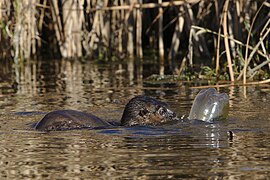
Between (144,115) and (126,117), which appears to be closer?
(126,117)

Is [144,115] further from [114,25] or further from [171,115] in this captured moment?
[114,25]

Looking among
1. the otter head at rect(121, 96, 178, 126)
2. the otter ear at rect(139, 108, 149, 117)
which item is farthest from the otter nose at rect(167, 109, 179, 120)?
the otter ear at rect(139, 108, 149, 117)

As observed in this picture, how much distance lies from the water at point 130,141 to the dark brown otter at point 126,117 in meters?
0.15

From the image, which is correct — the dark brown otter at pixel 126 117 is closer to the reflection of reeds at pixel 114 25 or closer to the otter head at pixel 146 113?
the otter head at pixel 146 113

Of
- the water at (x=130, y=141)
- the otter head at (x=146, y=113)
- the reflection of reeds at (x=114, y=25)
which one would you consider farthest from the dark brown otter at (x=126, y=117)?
the reflection of reeds at (x=114, y=25)

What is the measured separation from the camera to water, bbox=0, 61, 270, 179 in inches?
185

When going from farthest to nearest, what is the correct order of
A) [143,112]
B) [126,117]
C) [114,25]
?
[114,25]
[143,112]
[126,117]

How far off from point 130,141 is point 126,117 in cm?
101

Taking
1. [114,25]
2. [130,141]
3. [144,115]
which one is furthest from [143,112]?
[114,25]

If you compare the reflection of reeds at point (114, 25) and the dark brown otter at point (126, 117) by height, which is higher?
the reflection of reeds at point (114, 25)

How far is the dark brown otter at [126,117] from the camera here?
6.38 m

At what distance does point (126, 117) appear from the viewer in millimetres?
6797

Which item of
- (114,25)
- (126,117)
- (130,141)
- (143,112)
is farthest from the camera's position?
(114,25)

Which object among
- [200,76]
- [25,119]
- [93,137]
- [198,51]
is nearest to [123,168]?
[93,137]
